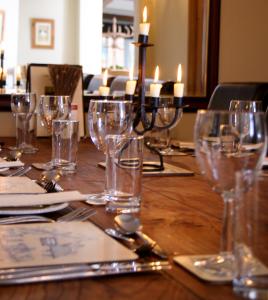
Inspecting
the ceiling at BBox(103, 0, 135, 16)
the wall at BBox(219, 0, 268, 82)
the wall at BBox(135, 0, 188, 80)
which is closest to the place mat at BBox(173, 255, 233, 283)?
the wall at BBox(219, 0, 268, 82)

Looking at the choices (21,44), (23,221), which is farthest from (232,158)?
(21,44)

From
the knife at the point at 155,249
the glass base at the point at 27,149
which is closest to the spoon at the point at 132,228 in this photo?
the knife at the point at 155,249

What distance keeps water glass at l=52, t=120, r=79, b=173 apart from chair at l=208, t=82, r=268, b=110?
98cm

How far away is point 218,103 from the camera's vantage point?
2471 millimetres

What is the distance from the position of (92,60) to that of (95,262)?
935cm

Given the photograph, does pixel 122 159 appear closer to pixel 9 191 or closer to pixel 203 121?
pixel 9 191

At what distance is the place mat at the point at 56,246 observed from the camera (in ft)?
2.17

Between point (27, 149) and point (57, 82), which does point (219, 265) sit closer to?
point (27, 149)

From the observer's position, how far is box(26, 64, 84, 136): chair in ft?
8.21

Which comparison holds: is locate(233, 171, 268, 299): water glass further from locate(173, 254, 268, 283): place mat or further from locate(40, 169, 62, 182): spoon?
locate(40, 169, 62, 182): spoon

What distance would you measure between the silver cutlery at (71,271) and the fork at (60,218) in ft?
0.71

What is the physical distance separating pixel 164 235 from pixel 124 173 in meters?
0.23

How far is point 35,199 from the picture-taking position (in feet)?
3.12

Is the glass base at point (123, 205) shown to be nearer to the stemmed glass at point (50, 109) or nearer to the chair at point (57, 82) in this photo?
the stemmed glass at point (50, 109)
